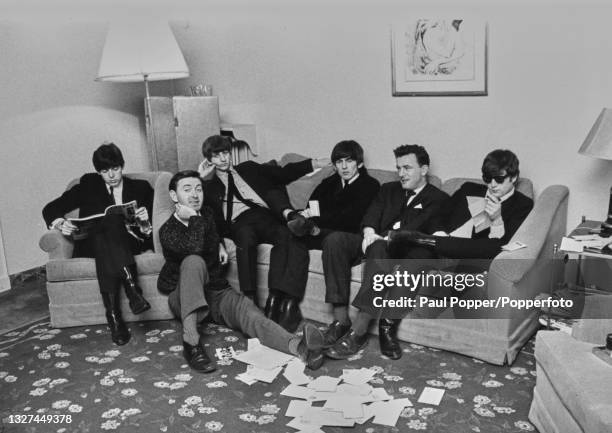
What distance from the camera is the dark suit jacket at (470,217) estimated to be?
3.11m

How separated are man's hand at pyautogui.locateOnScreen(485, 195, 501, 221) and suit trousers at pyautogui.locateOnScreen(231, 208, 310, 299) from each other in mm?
997

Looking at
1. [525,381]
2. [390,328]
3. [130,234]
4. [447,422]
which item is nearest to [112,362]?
[130,234]

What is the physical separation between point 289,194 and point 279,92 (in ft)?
2.84

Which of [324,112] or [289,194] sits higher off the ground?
[324,112]

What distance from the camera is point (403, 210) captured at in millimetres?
3539

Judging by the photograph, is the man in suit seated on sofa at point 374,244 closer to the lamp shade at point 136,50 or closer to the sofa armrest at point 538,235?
the sofa armrest at point 538,235

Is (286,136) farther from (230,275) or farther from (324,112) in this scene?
(230,275)

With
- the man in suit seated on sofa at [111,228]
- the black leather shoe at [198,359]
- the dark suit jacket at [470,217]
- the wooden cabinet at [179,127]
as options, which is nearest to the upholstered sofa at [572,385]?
the dark suit jacket at [470,217]

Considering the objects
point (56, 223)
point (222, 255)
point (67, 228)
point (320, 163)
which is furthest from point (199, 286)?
point (320, 163)

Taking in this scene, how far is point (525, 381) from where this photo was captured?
2.85 meters

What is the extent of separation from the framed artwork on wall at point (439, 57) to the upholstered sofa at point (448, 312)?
559 millimetres

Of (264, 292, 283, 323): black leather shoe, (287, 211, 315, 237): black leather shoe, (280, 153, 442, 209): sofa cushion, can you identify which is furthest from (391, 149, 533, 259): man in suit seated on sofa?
(280, 153, 442, 209): sofa cushion

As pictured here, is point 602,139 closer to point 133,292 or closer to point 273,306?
point 273,306

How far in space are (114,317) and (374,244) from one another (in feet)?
4.85
